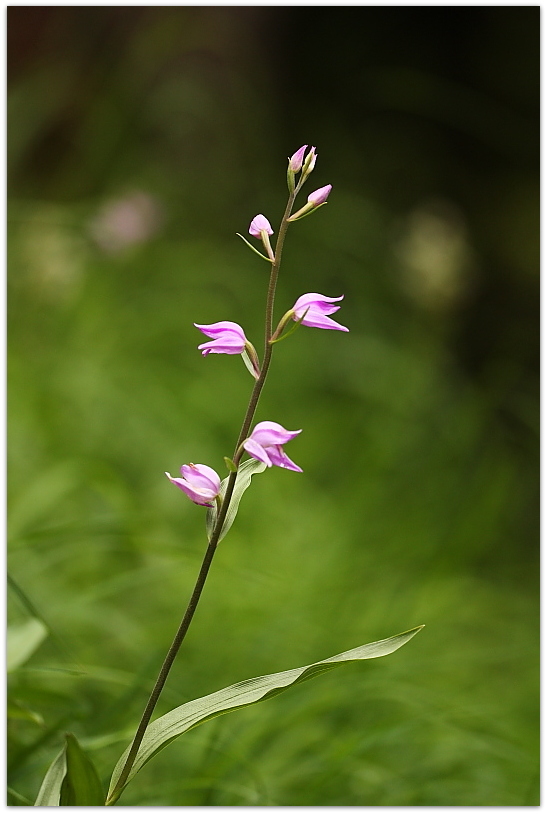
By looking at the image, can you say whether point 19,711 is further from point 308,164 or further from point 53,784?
point 308,164

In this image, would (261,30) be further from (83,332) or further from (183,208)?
(83,332)

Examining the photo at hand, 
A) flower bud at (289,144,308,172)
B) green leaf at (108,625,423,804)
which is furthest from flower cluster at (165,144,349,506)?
green leaf at (108,625,423,804)

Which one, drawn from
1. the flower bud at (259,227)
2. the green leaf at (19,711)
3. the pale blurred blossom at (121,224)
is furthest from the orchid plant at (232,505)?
the pale blurred blossom at (121,224)

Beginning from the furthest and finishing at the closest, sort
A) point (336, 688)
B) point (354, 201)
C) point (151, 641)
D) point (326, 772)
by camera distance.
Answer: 1. point (354, 201)
2. point (151, 641)
3. point (336, 688)
4. point (326, 772)

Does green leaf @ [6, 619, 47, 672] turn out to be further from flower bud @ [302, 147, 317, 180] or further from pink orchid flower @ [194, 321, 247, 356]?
flower bud @ [302, 147, 317, 180]

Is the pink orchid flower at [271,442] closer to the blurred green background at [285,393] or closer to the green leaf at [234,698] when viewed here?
the green leaf at [234,698]

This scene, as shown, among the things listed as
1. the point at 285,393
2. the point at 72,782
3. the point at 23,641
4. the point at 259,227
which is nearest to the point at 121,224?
the point at 285,393

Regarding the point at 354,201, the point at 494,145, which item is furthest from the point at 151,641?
the point at 494,145
